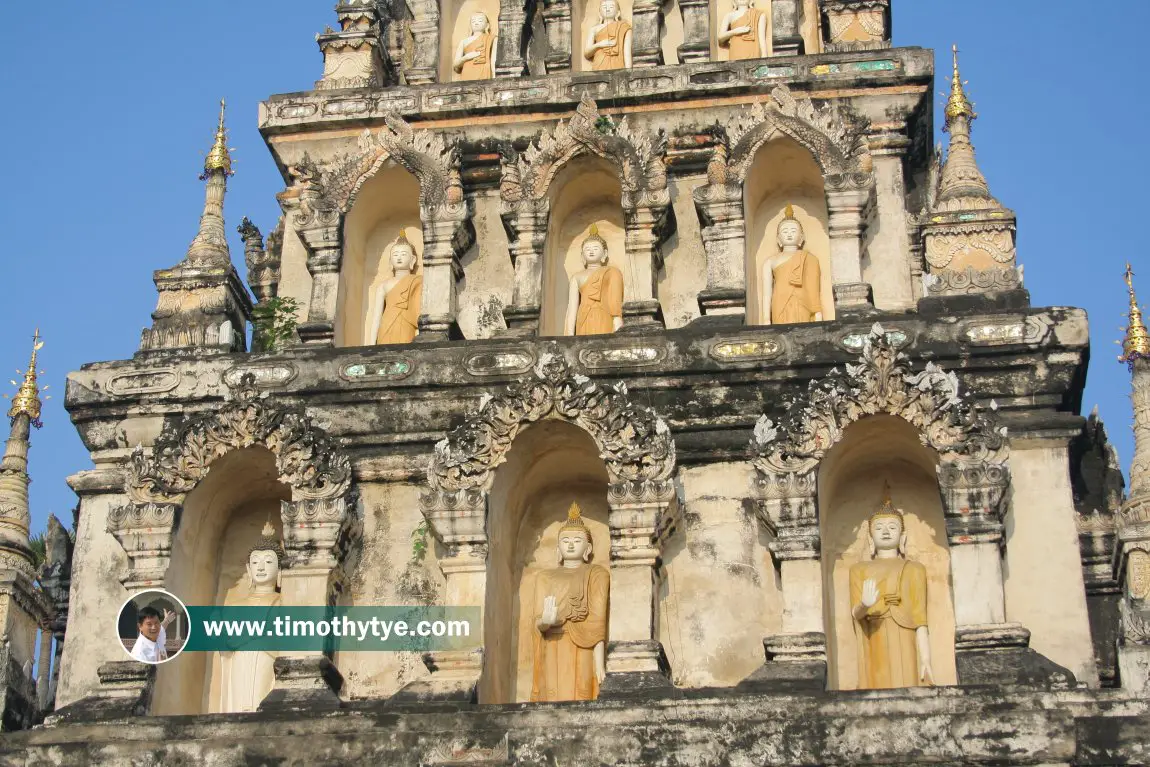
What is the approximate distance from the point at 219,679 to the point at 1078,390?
8958 millimetres

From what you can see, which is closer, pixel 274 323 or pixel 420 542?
pixel 420 542

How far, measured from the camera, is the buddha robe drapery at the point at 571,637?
1923 centimetres

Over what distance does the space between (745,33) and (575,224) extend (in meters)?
3.40

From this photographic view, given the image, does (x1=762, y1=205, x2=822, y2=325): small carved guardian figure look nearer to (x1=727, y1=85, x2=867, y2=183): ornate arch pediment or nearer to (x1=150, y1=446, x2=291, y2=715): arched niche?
(x1=727, y1=85, x2=867, y2=183): ornate arch pediment

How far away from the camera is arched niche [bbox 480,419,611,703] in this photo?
64.0 feet

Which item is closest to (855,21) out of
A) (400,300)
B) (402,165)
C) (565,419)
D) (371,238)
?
(402,165)

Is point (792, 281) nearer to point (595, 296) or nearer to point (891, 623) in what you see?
point (595, 296)

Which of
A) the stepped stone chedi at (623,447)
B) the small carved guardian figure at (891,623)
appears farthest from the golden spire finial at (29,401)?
the small carved guardian figure at (891,623)

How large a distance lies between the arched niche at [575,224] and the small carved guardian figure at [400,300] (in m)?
1.47

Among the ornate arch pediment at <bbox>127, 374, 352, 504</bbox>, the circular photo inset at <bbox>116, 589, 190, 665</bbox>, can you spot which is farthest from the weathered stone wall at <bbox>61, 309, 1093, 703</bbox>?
the ornate arch pediment at <bbox>127, 374, 352, 504</bbox>

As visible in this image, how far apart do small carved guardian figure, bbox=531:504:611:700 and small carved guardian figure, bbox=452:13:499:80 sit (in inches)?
306

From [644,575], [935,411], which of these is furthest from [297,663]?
[935,411]

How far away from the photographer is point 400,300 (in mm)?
22844

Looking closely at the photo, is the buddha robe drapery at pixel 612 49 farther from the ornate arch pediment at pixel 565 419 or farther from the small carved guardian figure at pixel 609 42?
the ornate arch pediment at pixel 565 419
